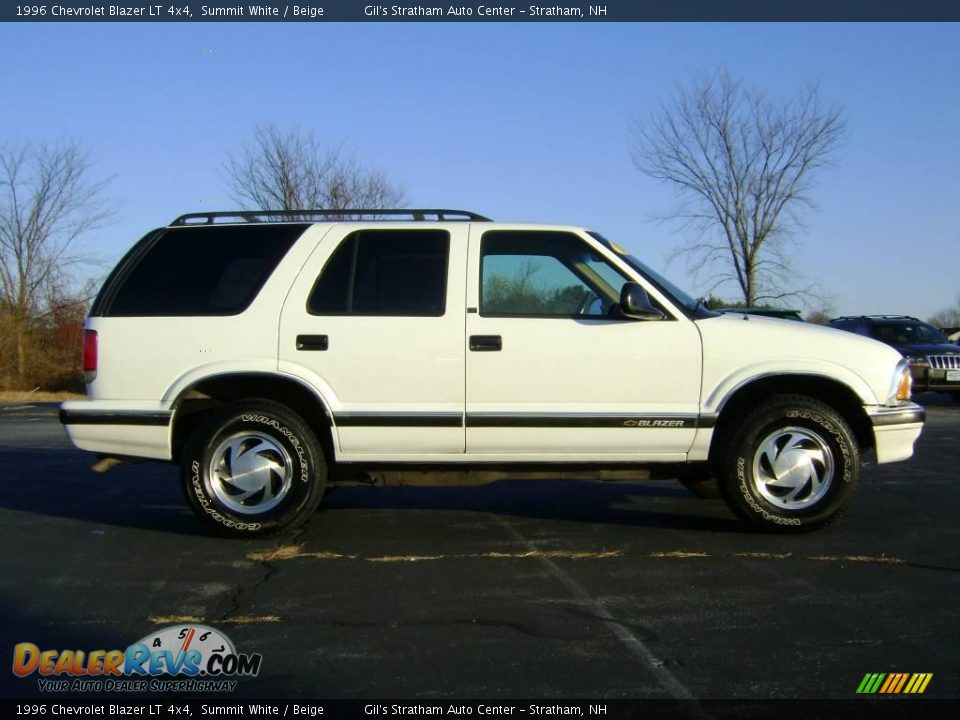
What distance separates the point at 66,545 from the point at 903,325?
16.0 m

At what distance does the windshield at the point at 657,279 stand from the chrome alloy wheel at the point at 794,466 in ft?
3.17

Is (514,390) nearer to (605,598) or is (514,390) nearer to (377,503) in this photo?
(605,598)

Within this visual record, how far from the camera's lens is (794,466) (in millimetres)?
5648

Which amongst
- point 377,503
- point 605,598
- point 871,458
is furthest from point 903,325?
point 605,598

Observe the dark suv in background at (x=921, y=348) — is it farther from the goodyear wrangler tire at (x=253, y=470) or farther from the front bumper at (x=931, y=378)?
the goodyear wrangler tire at (x=253, y=470)

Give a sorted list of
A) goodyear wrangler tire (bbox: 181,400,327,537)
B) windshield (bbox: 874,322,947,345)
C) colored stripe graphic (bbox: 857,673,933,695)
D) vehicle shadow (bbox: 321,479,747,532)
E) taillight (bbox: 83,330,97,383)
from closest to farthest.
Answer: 1. colored stripe graphic (bbox: 857,673,933,695)
2. goodyear wrangler tire (bbox: 181,400,327,537)
3. taillight (bbox: 83,330,97,383)
4. vehicle shadow (bbox: 321,479,747,532)
5. windshield (bbox: 874,322,947,345)

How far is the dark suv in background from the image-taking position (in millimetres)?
15812

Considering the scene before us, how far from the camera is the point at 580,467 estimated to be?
18.6ft

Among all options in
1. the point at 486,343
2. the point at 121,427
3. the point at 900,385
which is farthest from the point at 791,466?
the point at 121,427

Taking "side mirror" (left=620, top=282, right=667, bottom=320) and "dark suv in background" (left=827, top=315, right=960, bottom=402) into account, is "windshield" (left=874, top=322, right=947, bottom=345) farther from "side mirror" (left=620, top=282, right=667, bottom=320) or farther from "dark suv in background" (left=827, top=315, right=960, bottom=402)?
"side mirror" (left=620, top=282, right=667, bottom=320)

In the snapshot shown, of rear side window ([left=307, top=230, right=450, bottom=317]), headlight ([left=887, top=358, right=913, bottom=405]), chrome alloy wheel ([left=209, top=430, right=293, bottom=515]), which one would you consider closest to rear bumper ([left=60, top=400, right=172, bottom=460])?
chrome alloy wheel ([left=209, top=430, right=293, bottom=515])

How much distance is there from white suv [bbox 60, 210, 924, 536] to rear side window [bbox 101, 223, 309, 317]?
18 mm

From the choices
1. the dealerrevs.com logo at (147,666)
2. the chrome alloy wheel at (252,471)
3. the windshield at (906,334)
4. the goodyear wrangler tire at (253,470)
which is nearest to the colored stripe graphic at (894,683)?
the dealerrevs.com logo at (147,666)

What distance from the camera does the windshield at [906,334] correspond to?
17094mm
